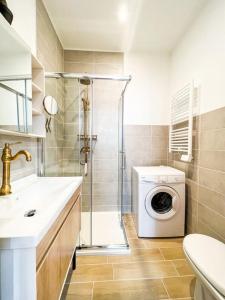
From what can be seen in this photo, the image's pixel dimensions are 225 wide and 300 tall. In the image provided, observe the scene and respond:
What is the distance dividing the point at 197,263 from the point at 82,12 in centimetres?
269

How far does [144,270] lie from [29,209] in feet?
4.29

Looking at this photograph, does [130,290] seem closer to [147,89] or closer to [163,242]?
[163,242]

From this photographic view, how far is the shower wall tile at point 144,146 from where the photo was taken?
9.91 ft

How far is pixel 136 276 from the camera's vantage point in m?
1.65

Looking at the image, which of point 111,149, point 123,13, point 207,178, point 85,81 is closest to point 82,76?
point 85,81

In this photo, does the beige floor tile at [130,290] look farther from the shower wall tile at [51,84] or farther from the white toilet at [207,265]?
the shower wall tile at [51,84]

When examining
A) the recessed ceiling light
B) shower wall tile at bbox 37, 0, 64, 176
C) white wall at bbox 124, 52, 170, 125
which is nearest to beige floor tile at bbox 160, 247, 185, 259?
shower wall tile at bbox 37, 0, 64, 176

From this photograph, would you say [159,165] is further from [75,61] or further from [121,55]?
[75,61]

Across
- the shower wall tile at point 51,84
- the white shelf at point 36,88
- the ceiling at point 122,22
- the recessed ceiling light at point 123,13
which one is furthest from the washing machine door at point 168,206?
the recessed ceiling light at point 123,13

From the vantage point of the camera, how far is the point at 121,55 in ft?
9.83

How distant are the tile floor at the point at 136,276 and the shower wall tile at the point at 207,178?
0.45 meters

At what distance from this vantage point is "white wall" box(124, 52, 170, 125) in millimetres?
2980

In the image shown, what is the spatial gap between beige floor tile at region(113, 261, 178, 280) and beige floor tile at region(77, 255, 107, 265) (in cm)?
16

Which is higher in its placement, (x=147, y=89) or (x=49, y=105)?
(x=147, y=89)
